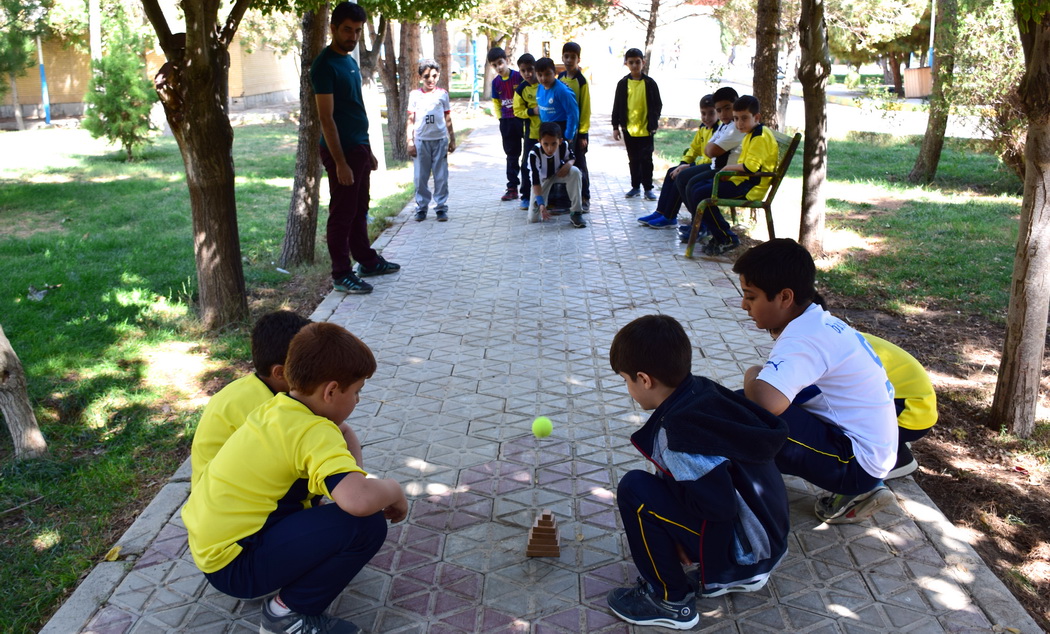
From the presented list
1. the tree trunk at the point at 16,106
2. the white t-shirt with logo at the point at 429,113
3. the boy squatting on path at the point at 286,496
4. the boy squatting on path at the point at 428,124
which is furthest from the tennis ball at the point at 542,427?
the tree trunk at the point at 16,106

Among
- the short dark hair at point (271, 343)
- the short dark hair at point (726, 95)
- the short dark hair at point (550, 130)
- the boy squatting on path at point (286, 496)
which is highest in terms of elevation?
the short dark hair at point (726, 95)

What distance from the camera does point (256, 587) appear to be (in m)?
2.66

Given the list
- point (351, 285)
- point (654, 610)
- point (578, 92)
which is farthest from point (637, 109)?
point (654, 610)

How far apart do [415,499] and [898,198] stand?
9.67 m

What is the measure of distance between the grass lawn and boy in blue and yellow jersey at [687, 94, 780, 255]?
3.77m

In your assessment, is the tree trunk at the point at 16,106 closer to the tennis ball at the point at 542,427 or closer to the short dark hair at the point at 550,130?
the short dark hair at the point at 550,130

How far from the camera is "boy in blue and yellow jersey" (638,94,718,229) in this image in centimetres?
841

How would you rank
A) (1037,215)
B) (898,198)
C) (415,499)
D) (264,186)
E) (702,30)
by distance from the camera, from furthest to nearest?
(702,30) < (264,186) < (898,198) < (1037,215) < (415,499)

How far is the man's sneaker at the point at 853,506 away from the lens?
3365 mm

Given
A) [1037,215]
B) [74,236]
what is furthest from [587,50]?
[1037,215]

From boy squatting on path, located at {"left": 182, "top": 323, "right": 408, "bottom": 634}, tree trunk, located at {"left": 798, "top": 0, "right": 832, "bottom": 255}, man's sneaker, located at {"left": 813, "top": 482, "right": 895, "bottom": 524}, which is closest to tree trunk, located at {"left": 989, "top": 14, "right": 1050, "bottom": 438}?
man's sneaker, located at {"left": 813, "top": 482, "right": 895, "bottom": 524}

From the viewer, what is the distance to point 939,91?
39.4 ft

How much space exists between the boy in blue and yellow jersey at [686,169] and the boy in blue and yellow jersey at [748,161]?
512mm

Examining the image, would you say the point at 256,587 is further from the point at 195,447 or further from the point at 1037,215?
the point at 1037,215
